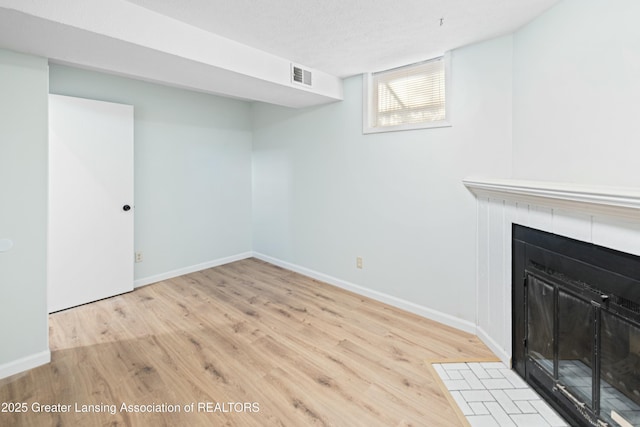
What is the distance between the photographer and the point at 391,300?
3.00 m

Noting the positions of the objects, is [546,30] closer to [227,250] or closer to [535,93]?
[535,93]

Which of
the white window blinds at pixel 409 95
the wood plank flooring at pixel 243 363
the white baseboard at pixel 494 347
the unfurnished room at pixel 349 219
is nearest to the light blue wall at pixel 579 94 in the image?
the unfurnished room at pixel 349 219

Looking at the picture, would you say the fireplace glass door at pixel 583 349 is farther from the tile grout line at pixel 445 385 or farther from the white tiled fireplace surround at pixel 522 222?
the tile grout line at pixel 445 385

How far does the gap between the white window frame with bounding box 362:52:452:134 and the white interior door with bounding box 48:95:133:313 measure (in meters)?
2.61

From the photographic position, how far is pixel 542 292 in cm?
173

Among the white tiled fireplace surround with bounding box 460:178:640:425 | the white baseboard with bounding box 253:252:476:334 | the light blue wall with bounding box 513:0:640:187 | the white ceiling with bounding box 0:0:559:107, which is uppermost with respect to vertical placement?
the white ceiling with bounding box 0:0:559:107

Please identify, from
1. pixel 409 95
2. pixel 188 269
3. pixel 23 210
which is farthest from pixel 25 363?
pixel 409 95

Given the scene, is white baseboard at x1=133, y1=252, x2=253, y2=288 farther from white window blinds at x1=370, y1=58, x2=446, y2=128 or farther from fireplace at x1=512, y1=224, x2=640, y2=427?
fireplace at x1=512, y1=224, x2=640, y2=427

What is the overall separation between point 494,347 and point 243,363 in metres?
1.86

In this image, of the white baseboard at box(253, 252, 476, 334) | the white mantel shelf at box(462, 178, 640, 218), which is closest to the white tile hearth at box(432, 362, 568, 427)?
the white baseboard at box(253, 252, 476, 334)

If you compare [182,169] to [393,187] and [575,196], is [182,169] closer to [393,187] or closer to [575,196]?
[393,187]

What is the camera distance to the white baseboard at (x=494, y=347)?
6.58 feet

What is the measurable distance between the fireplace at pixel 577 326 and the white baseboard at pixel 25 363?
329cm

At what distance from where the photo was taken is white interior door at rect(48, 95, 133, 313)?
282 cm
